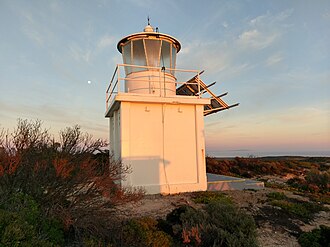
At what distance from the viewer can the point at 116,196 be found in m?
5.43

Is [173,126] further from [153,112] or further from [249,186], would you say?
[249,186]

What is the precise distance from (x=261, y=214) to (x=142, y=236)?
4.29 m

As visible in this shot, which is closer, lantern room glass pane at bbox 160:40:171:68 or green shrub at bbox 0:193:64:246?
green shrub at bbox 0:193:64:246

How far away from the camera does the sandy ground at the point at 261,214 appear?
5984 mm

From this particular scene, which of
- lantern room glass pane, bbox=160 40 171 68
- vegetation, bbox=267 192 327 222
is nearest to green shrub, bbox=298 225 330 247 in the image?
vegetation, bbox=267 192 327 222

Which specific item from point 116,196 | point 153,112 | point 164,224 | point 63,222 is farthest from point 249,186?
point 63,222

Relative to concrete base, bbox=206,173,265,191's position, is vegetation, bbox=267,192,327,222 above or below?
below

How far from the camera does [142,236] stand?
4766 mm

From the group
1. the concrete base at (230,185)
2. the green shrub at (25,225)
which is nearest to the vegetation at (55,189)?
the green shrub at (25,225)

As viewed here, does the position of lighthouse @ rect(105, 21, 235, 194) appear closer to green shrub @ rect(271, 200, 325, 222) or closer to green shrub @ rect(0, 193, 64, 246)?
green shrub @ rect(271, 200, 325, 222)

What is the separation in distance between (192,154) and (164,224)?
4847 mm

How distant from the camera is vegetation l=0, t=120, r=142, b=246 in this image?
4.20 metres

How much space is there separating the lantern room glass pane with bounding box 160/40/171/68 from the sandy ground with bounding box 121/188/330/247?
5.41m

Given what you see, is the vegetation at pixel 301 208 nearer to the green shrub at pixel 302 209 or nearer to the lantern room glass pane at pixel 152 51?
the green shrub at pixel 302 209
